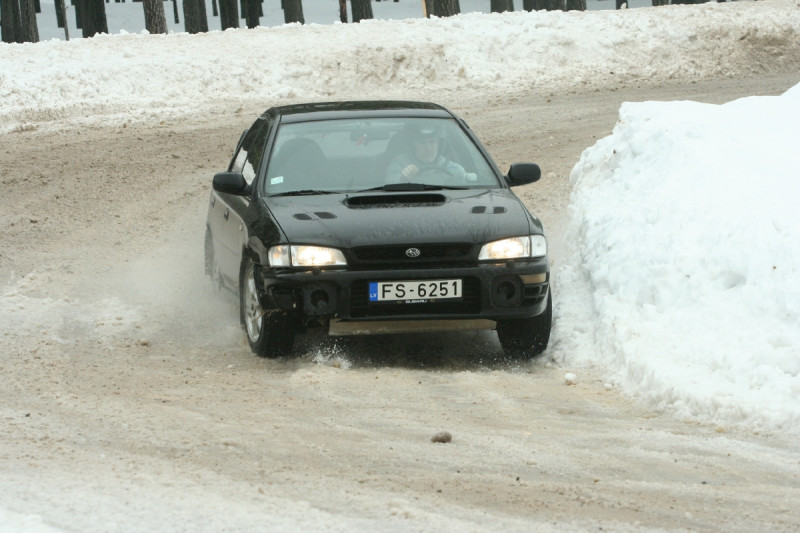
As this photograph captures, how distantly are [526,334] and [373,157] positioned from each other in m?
1.61

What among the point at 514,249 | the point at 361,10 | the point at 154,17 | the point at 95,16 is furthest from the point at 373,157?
the point at 95,16

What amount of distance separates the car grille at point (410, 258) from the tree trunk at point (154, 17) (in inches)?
836

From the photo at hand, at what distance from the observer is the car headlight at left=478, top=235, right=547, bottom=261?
723cm

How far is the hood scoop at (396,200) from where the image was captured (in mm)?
7582

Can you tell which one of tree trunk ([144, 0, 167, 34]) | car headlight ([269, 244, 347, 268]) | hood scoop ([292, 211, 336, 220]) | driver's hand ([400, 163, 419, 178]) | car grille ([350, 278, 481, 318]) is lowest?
tree trunk ([144, 0, 167, 34])

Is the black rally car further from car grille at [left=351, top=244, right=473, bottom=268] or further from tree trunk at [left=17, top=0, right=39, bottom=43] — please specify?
tree trunk at [left=17, top=0, right=39, bottom=43]

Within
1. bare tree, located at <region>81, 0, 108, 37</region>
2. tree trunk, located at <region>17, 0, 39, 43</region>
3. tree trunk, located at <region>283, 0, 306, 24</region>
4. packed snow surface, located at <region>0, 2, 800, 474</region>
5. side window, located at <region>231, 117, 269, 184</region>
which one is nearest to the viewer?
packed snow surface, located at <region>0, 2, 800, 474</region>

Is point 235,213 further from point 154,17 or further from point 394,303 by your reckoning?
point 154,17

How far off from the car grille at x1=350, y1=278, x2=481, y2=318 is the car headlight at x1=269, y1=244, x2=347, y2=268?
0.62 ft

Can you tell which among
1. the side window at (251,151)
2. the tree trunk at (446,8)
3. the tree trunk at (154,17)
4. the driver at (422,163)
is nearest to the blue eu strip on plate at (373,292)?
the driver at (422,163)

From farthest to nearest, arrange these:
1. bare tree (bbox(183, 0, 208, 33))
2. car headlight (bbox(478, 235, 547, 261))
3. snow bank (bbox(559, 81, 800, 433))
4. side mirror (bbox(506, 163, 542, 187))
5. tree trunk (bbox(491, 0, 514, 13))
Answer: tree trunk (bbox(491, 0, 514, 13)) → bare tree (bbox(183, 0, 208, 33)) → side mirror (bbox(506, 163, 542, 187)) → car headlight (bbox(478, 235, 547, 261)) → snow bank (bbox(559, 81, 800, 433))

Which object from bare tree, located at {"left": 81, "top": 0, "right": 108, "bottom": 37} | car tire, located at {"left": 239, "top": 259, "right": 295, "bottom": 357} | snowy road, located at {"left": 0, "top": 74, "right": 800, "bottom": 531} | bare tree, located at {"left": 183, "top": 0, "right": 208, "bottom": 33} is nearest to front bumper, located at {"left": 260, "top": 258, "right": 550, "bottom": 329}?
car tire, located at {"left": 239, "top": 259, "right": 295, "bottom": 357}

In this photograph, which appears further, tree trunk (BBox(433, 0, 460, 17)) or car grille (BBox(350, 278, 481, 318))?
A: tree trunk (BBox(433, 0, 460, 17))

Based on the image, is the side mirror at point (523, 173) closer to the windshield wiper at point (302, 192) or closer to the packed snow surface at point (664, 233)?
the packed snow surface at point (664, 233)
